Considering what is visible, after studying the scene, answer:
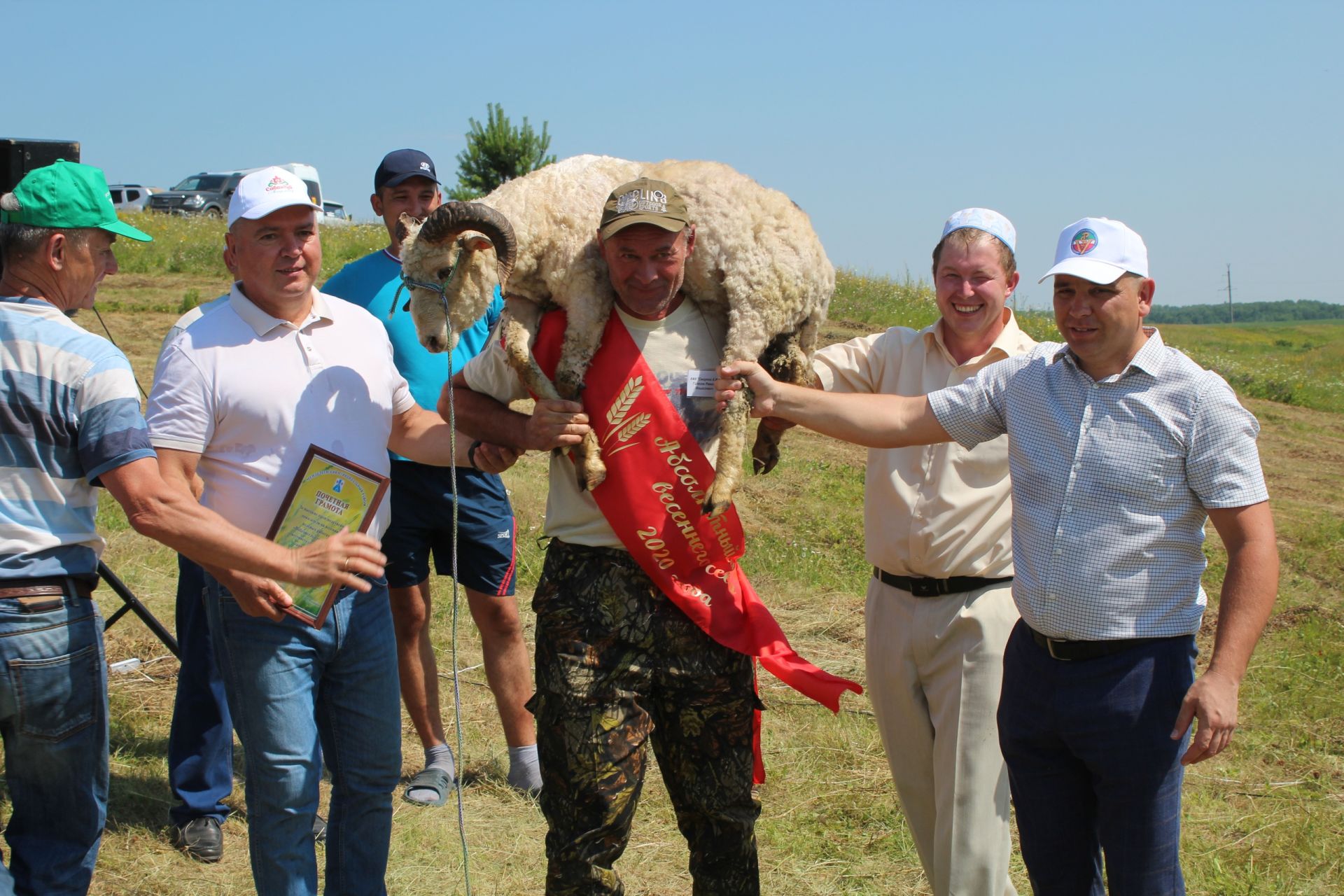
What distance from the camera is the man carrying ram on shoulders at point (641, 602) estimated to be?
3.14 metres

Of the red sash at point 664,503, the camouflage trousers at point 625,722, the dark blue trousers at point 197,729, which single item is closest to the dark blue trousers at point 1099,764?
the red sash at point 664,503

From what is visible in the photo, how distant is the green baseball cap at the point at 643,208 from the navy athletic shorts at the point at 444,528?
6.16 feet

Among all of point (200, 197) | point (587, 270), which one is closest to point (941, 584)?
point (587, 270)

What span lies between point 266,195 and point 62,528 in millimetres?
1096

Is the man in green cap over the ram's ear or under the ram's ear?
under

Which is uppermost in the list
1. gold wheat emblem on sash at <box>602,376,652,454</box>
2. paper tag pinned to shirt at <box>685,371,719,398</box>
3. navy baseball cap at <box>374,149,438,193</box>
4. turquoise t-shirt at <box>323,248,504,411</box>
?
navy baseball cap at <box>374,149,438,193</box>

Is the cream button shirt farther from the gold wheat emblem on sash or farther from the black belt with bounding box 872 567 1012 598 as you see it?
the gold wheat emblem on sash

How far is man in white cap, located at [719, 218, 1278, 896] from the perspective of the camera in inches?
105

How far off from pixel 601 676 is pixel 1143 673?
59.2 inches

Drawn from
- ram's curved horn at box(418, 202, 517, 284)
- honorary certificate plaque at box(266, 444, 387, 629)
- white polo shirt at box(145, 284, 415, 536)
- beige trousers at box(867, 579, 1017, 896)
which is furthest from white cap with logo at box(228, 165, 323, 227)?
beige trousers at box(867, 579, 1017, 896)

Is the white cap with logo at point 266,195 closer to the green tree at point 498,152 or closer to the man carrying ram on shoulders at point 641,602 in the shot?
the man carrying ram on shoulders at point 641,602

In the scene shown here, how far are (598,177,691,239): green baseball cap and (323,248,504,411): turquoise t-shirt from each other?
1.50m

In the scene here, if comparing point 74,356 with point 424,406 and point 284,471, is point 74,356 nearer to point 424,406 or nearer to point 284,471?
point 284,471

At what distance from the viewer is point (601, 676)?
3.18 metres
